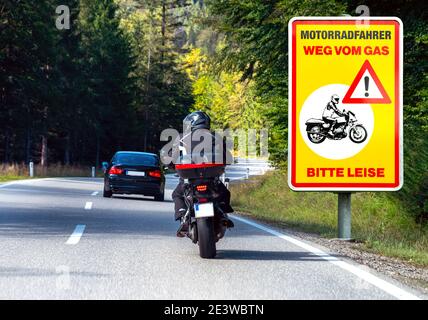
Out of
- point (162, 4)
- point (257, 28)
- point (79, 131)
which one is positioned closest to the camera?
point (257, 28)

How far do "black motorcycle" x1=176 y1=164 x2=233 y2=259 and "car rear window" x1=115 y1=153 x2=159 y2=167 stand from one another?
47.4 feet

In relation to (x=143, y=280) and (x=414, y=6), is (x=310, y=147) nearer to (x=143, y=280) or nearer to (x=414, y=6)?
(x=143, y=280)

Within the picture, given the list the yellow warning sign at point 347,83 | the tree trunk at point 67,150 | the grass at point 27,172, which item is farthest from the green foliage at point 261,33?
the tree trunk at point 67,150

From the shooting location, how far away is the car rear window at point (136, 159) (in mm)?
24188

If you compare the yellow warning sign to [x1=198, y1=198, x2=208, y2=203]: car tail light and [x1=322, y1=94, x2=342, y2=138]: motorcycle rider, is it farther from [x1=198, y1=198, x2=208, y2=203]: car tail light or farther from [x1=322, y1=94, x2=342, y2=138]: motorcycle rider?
Result: [x1=198, y1=198, x2=208, y2=203]: car tail light

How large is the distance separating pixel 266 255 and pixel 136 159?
14659 mm

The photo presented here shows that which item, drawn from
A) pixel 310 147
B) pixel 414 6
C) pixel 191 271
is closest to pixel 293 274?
pixel 191 271

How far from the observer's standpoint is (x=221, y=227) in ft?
32.0

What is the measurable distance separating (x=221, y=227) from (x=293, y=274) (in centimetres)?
149

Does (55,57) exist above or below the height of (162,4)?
below

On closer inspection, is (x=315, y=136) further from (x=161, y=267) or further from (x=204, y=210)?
(x=161, y=267)

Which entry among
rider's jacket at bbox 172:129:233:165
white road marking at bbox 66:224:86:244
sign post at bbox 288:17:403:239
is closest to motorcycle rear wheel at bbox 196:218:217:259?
rider's jacket at bbox 172:129:233:165

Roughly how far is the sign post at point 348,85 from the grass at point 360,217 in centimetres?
152

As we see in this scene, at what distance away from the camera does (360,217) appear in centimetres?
1931
